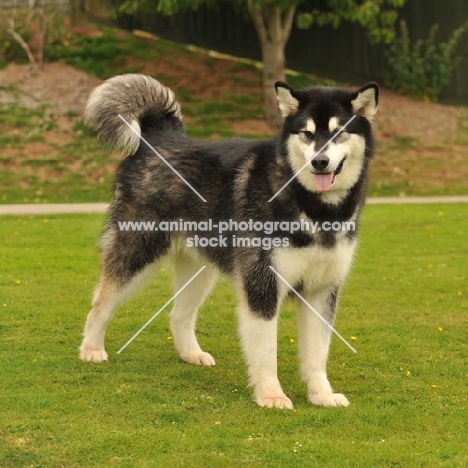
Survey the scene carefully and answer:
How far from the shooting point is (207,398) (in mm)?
5422

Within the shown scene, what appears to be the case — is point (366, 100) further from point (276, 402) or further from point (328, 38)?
point (328, 38)

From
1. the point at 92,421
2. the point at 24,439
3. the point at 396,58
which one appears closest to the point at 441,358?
the point at 92,421

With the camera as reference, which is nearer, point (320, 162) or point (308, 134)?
point (320, 162)

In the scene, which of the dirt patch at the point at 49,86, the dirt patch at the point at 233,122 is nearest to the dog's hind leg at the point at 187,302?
the dirt patch at the point at 233,122

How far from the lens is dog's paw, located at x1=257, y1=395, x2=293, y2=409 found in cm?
531

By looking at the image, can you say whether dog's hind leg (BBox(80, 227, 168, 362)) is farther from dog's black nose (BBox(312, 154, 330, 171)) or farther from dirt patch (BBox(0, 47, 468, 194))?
dirt patch (BBox(0, 47, 468, 194))

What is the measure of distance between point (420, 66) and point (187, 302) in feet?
45.4

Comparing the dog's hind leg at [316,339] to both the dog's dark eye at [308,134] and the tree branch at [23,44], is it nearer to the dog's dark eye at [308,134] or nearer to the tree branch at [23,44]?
the dog's dark eye at [308,134]

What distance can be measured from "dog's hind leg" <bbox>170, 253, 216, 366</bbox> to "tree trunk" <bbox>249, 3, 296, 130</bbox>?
1036 cm

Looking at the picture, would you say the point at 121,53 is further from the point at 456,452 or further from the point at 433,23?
the point at 456,452

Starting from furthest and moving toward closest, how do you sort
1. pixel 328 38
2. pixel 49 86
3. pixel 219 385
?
pixel 328 38 → pixel 49 86 → pixel 219 385

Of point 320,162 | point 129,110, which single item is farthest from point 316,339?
point 129,110

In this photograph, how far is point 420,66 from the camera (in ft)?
62.2

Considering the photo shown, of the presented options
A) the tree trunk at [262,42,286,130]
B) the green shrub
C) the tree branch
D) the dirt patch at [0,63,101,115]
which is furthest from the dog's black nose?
the green shrub
